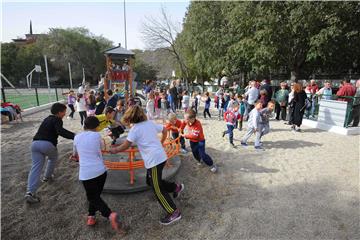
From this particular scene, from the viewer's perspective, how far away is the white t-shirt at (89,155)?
114 inches

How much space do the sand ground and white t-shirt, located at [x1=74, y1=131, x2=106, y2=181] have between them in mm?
885

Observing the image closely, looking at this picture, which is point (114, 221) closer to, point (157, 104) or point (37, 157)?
point (37, 157)

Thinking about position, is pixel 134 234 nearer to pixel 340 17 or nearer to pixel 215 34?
pixel 340 17

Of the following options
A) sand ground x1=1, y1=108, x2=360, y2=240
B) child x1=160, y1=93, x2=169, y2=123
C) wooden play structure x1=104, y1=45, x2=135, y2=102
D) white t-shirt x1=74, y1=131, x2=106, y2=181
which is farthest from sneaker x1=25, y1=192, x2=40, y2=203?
child x1=160, y1=93, x2=169, y2=123

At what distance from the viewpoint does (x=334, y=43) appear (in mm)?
15625

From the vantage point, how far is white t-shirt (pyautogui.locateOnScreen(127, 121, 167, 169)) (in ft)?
9.87

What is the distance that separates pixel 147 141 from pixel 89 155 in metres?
0.74

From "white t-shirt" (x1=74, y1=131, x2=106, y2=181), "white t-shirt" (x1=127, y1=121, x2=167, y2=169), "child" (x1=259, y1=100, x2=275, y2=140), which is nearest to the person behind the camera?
"white t-shirt" (x1=74, y1=131, x2=106, y2=181)

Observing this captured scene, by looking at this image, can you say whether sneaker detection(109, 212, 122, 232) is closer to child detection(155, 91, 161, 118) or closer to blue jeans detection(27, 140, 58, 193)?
blue jeans detection(27, 140, 58, 193)

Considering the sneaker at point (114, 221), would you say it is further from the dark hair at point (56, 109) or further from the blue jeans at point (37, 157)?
the dark hair at point (56, 109)

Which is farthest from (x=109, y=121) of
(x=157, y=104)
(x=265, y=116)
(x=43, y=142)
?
(x=157, y=104)

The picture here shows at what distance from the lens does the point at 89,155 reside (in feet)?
9.59

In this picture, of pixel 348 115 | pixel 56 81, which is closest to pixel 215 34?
pixel 348 115

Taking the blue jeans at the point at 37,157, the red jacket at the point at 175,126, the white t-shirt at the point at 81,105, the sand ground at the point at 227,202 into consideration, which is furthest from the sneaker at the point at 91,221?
the white t-shirt at the point at 81,105
